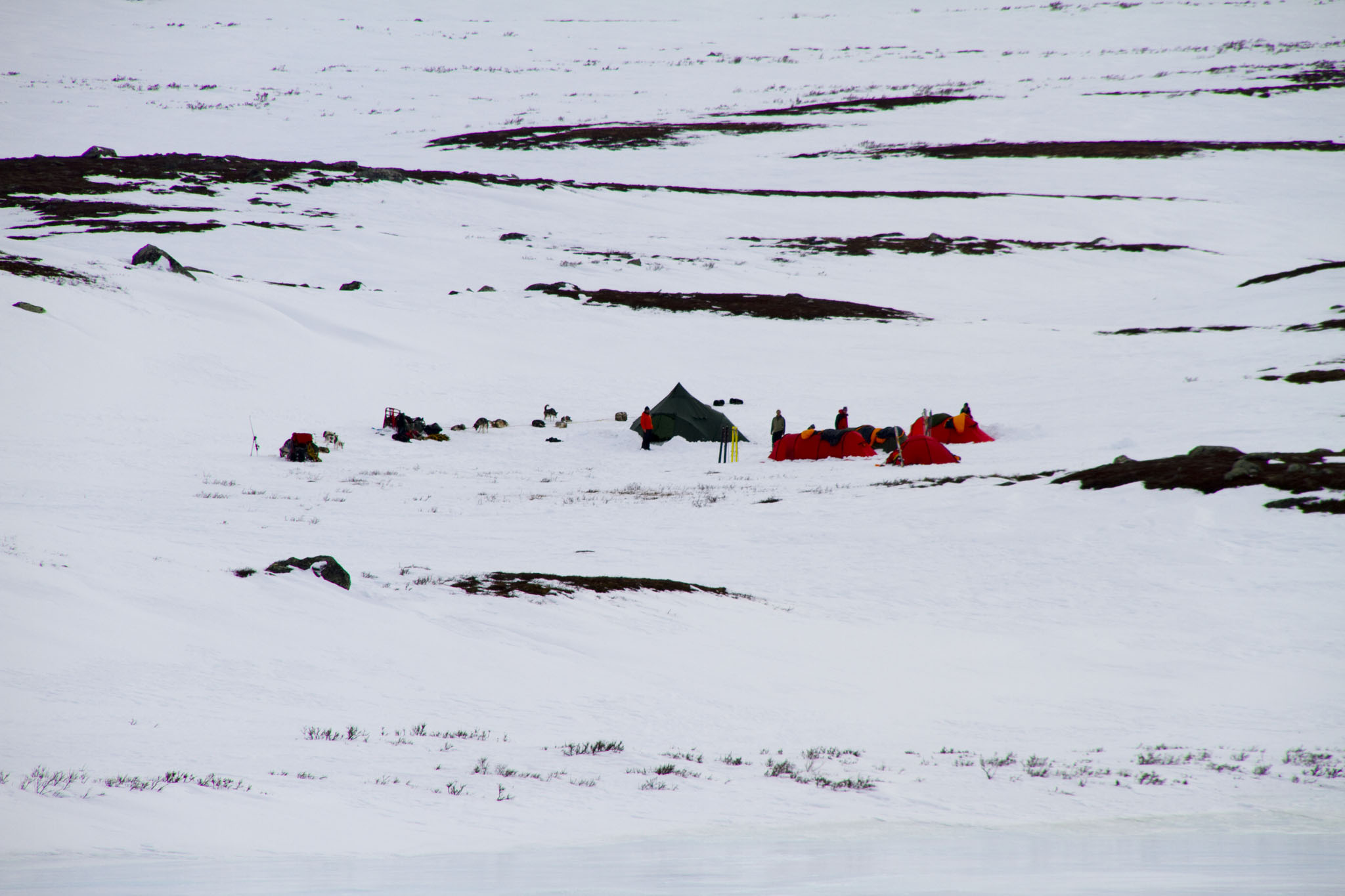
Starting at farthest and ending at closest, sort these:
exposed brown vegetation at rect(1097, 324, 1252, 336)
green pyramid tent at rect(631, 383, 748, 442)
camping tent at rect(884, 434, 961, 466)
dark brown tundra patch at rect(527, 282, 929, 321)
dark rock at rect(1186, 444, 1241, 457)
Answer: dark brown tundra patch at rect(527, 282, 929, 321) < exposed brown vegetation at rect(1097, 324, 1252, 336) < green pyramid tent at rect(631, 383, 748, 442) < camping tent at rect(884, 434, 961, 466) < dark rock at rect(1186, 444, 1241, 457)

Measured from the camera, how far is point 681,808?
611 centimetres

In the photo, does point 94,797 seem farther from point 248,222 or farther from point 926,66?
point 926,66

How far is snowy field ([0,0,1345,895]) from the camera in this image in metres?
5.56

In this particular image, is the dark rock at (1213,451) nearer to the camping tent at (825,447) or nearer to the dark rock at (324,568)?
the camping tent at (825,447)

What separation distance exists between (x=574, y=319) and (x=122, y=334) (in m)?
15.5

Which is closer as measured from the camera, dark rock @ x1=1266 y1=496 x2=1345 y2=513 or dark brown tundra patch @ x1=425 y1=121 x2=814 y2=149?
dark rock @ x1=1266 y1=496 x2=1345 y2=513

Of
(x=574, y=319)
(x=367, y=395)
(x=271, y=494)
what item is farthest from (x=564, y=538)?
(x=574, y=319)

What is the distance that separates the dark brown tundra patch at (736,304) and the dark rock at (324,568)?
30035 mm

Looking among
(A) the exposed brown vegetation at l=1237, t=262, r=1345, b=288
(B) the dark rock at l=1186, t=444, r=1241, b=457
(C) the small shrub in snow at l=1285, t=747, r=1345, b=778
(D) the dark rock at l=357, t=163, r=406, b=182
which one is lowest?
(C) the small shrub in snow at l=1285, t=747, r=1345, b=778

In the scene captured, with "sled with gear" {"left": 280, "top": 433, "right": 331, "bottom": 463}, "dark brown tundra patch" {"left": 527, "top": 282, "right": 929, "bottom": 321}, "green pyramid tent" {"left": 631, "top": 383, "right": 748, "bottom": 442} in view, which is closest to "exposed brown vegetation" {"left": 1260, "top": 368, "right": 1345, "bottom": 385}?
"green pyramid tent" {"left": 631, "top": 383, "right": 748, "bottom": 442}

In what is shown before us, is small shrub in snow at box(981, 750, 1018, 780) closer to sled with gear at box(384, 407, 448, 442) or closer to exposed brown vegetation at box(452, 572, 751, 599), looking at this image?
exposed brown vegetation at box(452, 572, 751, 599)

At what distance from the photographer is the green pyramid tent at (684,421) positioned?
26484mm

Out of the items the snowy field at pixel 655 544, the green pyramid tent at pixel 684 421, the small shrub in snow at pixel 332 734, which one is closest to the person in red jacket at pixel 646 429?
the green pyramid tent at pixel 684 421

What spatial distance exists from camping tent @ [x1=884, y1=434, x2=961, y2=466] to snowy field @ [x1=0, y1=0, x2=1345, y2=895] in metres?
0.47
